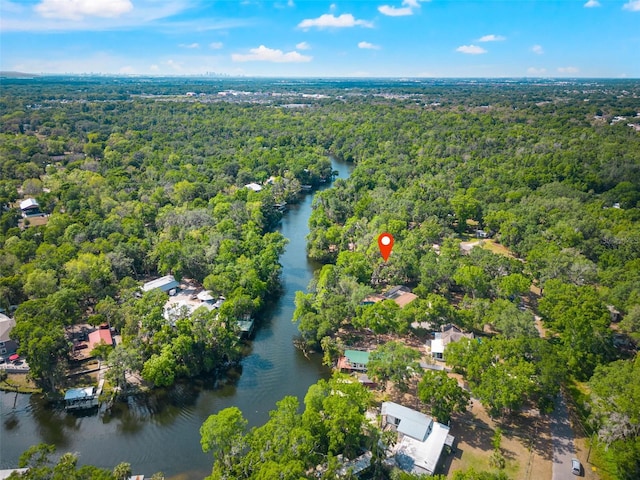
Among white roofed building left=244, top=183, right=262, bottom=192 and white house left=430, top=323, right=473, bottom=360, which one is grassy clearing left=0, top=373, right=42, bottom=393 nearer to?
white house left=430, top=323, right=473, bottom=360

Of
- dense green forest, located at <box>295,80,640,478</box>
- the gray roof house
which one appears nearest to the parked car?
dense green forest, located at <box>295,80,640,478</box>

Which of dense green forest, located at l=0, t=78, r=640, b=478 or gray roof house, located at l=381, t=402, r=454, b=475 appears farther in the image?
dense green forest, located at l=0, t=78, r=640, b=478

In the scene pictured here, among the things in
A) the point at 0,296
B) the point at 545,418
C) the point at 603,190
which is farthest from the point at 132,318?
the point at 603,190

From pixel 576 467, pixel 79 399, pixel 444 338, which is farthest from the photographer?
pixel 444 338

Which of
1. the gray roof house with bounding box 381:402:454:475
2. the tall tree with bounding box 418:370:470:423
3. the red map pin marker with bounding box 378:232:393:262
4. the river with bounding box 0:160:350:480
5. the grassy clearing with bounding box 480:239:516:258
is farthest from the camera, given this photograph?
the grassy clearing with bounding box 480:239:516:258

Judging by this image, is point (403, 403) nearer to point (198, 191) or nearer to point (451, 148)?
point (198, 191)

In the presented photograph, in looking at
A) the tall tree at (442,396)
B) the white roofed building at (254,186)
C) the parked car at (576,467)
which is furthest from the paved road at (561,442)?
the white roofed building at (254,186)

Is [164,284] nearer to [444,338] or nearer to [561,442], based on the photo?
[444,338]

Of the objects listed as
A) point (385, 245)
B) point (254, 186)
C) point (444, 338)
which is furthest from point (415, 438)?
point (254, 186)
